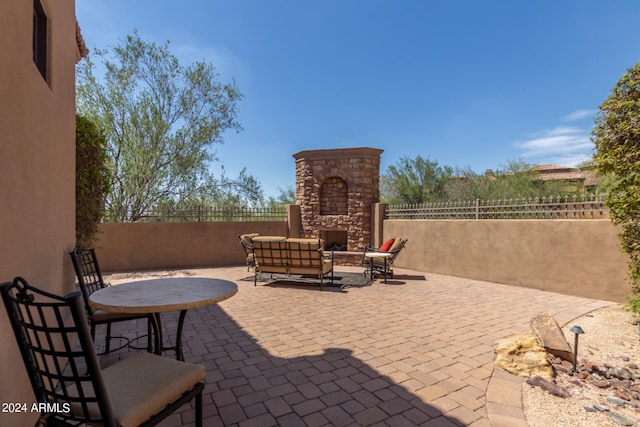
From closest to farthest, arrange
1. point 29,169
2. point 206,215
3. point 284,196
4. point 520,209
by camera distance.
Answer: point 29,169, point 520,209, point 206,215, point 284,196

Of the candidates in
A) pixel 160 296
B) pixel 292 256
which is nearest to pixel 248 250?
pixel 292 256

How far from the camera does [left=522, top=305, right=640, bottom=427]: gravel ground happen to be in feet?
6.40

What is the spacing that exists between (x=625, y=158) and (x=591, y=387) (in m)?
3.26

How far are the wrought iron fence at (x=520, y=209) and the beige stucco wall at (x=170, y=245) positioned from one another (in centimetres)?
516

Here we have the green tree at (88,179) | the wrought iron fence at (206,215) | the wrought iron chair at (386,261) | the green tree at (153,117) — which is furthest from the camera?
the green tree at (153,117)

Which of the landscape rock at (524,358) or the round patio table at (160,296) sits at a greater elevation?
the round patio table at (160,296)

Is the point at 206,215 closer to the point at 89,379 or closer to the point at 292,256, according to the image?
the point at 292,256

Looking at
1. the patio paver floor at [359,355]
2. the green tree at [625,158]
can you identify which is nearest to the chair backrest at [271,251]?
the patio paver floor at [359,355]

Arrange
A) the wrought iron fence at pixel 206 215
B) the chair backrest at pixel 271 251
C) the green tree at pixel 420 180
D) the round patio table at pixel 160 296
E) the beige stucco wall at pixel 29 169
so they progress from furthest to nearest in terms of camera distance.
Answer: the green tree at pixel 420 180 < the wrought iron fence at pixel 206 215 < the chair backrest at pixel 271 251 < the round patio table at pixel 160 296 < the beige stucco wall at pixel 29 169

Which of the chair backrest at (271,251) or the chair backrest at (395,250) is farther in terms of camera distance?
the chair backrest at (395,250)

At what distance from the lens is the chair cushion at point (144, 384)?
1.22 m

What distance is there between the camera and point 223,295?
6.62 feet

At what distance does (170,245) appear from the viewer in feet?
26.8

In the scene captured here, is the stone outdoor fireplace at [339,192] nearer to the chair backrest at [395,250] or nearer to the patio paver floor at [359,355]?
the chair backrest at [395,250]
